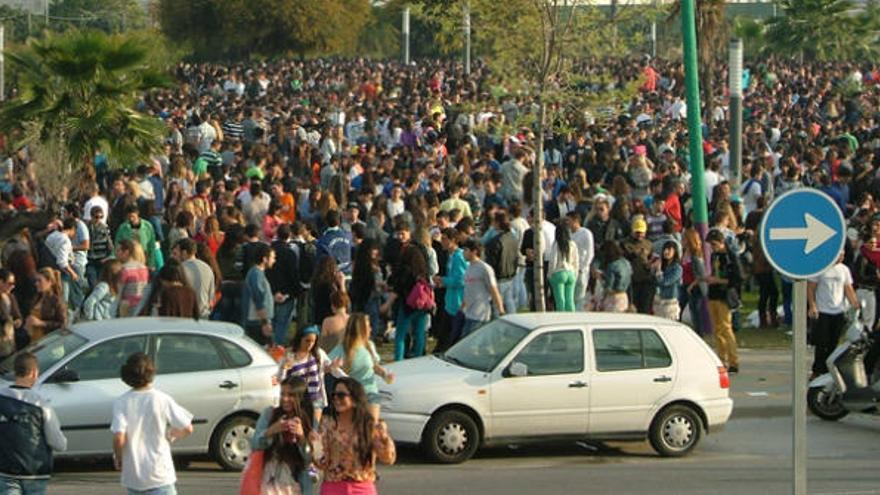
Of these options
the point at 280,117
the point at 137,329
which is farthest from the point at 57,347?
the point at 280,117

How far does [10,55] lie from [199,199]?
432 centimetres

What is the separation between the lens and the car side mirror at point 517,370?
16172mm

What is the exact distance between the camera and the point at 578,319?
1655cm

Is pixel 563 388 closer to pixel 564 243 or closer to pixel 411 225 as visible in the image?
pixel 564 243

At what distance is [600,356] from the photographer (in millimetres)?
16453

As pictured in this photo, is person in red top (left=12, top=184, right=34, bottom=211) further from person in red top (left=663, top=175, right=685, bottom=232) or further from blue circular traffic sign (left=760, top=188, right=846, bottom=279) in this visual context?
blue circular traffic sign (left=760, top=188, right=846, bottom=279)

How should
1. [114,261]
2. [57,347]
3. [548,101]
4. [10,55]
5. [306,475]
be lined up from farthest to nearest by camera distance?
[10,55] < [548,101] < [114,261] < [57,347] < [306,475]

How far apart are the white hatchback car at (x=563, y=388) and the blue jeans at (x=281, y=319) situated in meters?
4.33

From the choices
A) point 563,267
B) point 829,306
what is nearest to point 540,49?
point 563,267

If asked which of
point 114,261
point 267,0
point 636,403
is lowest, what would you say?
point 636,403

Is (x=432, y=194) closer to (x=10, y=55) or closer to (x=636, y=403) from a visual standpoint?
(x=10, y=55)

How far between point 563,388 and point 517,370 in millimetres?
439

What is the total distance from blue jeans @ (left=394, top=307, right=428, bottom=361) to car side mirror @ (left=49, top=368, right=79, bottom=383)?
6121 mm

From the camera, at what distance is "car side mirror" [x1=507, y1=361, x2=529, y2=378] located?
16172 millimetres
